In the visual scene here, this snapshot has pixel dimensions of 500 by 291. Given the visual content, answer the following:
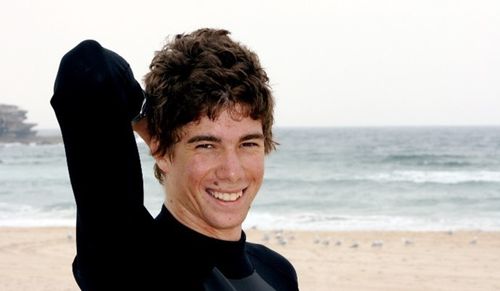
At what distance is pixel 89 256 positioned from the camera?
4.95ft

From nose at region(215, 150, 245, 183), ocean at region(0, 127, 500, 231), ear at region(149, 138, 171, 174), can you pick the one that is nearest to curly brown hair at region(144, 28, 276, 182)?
ear at region(149, 138, 171, 174)

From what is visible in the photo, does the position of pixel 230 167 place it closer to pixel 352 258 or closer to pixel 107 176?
pixel 107 176

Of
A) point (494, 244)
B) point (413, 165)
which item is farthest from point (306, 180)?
point (494, 244)

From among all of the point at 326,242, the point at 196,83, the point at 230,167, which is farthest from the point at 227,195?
the point at 326,242

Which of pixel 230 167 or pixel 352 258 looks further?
pixel 352 258

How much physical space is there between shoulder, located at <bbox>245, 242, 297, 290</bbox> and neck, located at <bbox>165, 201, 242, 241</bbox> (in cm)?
31

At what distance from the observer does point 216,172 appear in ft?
6.22

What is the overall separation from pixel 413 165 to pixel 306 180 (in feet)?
31.2

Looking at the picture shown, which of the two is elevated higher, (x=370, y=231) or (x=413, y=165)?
(x=370, y=231)

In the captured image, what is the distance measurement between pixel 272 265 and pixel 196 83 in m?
0.81

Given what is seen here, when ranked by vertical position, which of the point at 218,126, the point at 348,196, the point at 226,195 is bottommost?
the point at 348,196

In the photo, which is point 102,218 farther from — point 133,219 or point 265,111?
point 265,111

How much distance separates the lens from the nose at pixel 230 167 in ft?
6.15

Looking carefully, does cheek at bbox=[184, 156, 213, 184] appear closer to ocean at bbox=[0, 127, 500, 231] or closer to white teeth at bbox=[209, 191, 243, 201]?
white teeth at bbox=[209, 191, 243, 201]
